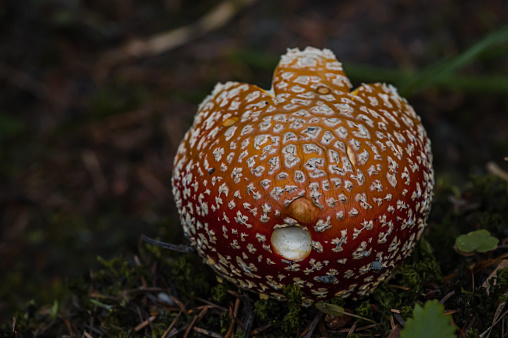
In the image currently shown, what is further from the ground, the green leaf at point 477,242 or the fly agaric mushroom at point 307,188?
the fly agaric mushroom at point 307,188

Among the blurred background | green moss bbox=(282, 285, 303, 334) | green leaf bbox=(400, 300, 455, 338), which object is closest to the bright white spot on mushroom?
green moss bbox=(282, 285, 303, 334)

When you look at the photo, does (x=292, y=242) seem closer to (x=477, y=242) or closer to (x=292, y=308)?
(x=292, y=308)

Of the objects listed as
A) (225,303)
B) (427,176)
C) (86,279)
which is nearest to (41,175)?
(86,279)

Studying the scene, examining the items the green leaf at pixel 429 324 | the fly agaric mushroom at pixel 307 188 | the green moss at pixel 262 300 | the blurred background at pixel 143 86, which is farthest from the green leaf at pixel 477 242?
the blurred background at pixel 143 86

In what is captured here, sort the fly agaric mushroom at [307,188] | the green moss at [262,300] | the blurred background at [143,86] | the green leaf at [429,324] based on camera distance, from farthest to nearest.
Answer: the blurred background at [143,86]
the green moss at [262,300]
the fly agaric mushroom at [307,188]
the green leaf at [429,324]

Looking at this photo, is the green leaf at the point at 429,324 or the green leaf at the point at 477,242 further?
the green leaf at the point at 477,242

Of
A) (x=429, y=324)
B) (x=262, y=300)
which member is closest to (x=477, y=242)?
(x=429, y=324)

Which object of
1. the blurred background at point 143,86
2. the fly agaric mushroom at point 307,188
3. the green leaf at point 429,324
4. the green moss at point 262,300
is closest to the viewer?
the green leaf at point 429,324

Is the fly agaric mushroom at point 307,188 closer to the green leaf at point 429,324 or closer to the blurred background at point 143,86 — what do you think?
the green leaf at point 429,324
